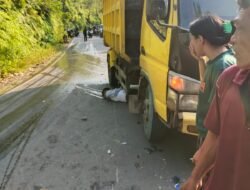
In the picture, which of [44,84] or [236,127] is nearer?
[236,127]

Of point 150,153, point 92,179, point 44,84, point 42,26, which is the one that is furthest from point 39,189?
point 42,26

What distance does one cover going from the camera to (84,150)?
540 cm

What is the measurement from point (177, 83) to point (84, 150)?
194 cm

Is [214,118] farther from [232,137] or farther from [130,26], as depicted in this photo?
[130,26]

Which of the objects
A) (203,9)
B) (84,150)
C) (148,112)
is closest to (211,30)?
(203,9)

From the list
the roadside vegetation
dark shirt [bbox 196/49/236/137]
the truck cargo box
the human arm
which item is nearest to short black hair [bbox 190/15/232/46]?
dark shirt [bbox 196/49/236/137]

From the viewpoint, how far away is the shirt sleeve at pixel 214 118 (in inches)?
70.3

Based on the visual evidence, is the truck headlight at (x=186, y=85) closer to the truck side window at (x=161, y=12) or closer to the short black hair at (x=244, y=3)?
the truck side window at (x=161, y=12)

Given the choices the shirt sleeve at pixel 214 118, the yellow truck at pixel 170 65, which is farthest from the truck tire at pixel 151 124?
the shirt sleeve at pixel 214 118

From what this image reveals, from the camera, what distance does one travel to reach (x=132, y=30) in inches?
246

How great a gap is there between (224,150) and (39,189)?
3.04m

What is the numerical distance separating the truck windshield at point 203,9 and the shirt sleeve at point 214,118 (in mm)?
2644

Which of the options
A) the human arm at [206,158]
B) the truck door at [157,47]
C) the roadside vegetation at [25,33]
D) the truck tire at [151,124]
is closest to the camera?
the human arm at [206,158]

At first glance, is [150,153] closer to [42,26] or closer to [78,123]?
[78,123]
